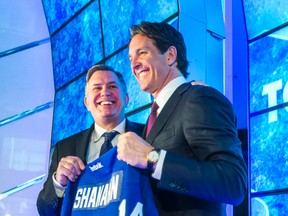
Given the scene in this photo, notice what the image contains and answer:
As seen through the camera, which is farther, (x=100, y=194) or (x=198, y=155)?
(x=100, y=194)

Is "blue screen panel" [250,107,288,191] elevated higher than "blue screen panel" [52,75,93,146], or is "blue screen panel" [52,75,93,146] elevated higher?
"blue screen panel" [52,75,93,146]

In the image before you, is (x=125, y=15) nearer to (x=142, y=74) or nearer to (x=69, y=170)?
(x=142, y=74)

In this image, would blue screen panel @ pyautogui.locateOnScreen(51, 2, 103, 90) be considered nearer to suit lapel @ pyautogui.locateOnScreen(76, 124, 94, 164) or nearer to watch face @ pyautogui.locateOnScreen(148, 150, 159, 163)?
suit lapel @ pyautogui.locateOnScreen(76, 124, 94, 164)

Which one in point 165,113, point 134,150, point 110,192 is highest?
point 165,113

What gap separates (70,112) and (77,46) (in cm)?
86

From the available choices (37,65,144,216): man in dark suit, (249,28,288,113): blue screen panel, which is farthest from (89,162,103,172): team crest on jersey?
(249,28,288,113): blue screen panel

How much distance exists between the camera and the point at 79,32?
564cm

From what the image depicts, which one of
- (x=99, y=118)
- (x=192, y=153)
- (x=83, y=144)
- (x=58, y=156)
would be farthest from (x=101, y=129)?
(x=192, y=153)

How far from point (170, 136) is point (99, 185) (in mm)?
342

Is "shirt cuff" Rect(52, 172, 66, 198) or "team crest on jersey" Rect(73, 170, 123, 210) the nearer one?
"team crest on jersey" Rect(73, 170, 123, 210)

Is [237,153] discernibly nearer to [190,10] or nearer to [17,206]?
[190,10]

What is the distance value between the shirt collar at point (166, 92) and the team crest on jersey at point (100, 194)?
1.06 feet

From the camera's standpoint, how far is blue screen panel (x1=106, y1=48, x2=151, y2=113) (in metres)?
3.97

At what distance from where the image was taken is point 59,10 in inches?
239
